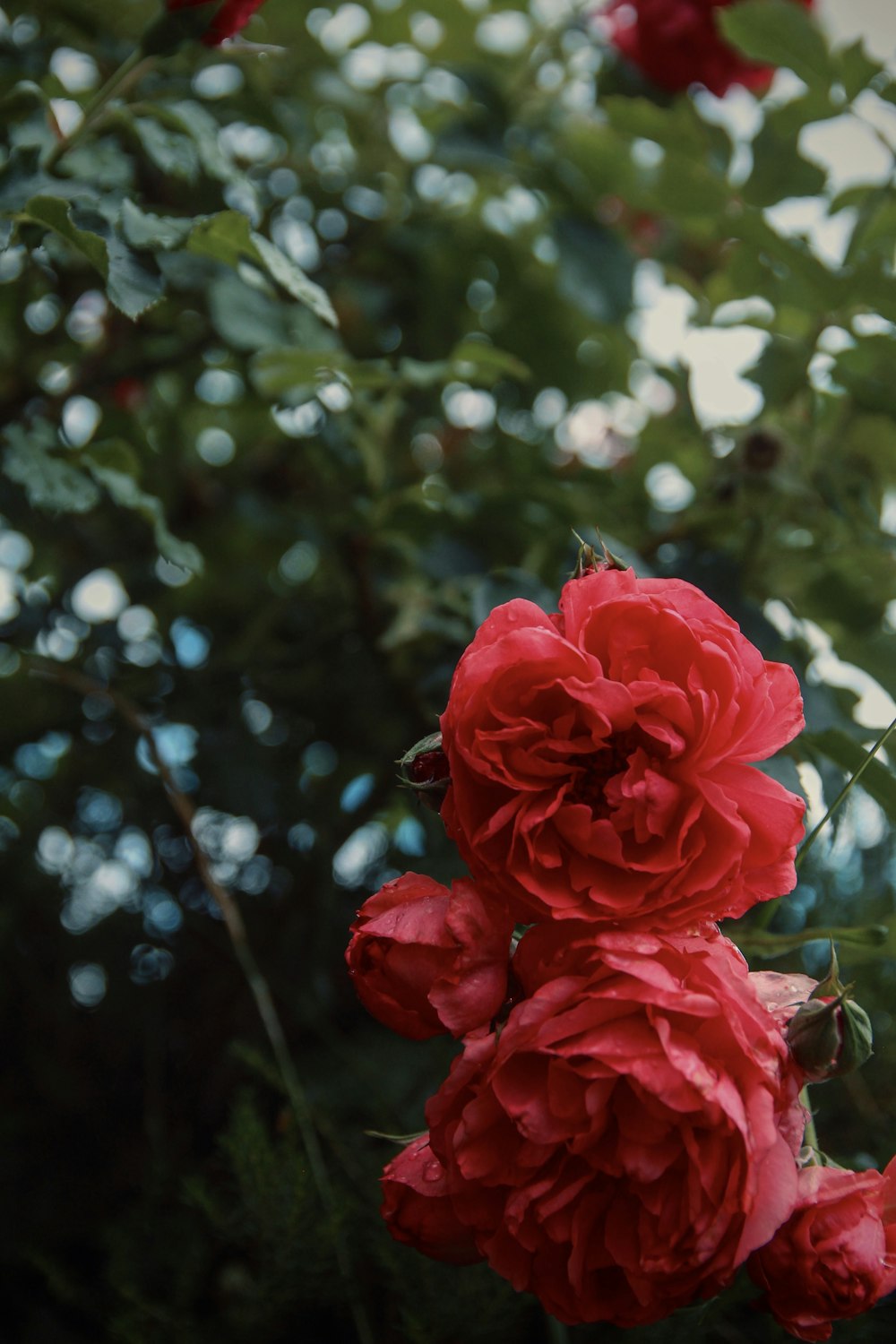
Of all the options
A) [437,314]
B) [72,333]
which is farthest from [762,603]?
[72,333]

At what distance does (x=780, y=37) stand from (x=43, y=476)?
457 mm

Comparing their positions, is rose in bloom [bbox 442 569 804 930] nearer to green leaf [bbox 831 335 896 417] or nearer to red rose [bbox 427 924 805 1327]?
red rose [bbox 427 924 805 1327]

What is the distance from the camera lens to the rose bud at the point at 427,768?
1.01 ft


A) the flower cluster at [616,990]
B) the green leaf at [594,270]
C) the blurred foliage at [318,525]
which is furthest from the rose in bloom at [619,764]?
the green leaf at [594,270]

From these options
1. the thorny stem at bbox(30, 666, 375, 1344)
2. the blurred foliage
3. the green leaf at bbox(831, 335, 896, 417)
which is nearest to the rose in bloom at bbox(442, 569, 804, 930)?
the blurred foliage

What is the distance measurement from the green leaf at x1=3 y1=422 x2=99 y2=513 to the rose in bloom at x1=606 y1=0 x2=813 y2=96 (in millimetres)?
479

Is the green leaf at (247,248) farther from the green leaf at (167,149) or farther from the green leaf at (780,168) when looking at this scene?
the green leaf at (780,168)

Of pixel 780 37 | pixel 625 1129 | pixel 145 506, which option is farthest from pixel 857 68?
pixel 625 1129

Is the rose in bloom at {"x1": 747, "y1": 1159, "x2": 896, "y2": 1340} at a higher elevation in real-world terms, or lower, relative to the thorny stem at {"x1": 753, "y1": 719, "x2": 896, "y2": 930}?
lower

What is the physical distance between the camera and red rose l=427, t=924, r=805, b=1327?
26 centimetres

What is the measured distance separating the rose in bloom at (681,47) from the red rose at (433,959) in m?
0.62

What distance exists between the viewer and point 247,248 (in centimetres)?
39

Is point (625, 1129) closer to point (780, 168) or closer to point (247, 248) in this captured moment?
point (247, 248)

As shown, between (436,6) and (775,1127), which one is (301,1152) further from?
(436,6)
